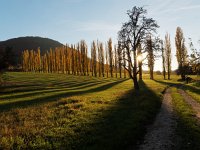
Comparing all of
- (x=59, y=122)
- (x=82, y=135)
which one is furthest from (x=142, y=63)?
(x=82, y=135)

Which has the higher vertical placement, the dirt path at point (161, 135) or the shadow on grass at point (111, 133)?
the shadow on grass at point (111, 133)

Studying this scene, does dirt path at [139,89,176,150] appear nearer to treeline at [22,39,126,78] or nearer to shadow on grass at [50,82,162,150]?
shadow on grass at [50,82,162,150]

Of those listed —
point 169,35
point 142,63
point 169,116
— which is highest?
point 169,35

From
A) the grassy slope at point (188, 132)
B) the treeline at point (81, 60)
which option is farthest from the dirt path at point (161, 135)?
the treeline at point (81, 60)

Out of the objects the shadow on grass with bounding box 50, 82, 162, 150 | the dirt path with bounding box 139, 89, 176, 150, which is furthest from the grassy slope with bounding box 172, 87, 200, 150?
the shadow on grass with bounding box 50, 82, 162, 150

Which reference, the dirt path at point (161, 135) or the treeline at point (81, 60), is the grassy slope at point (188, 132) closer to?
the dirt path at point (161, 135)

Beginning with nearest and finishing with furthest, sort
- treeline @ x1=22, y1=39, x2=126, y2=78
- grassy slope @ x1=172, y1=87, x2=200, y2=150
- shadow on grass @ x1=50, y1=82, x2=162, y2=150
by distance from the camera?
shadow on grass @ x1=50, y1=82, x2=162, y2=150, grassy slope @ x1=172, y1=87, x2=200, y2=150, treeline @ x1=22, y1=39, x2=126, y2=78

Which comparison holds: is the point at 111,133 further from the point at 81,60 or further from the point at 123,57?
the point at 81,60

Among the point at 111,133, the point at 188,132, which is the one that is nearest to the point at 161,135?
the point at 188,132

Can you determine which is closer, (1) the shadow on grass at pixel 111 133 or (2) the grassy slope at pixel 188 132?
(1) the shadow on grass at pixel 111 133

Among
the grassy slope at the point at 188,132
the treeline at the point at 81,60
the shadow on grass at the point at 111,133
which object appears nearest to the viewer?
the shadow on grass at the point at 111,133

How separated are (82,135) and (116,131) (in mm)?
2096

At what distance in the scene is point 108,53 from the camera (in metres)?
109

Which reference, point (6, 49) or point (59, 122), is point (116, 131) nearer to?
point (59, 122)
